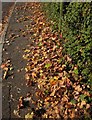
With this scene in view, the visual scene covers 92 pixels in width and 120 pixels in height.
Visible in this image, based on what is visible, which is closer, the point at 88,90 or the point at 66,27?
the point at 88,90

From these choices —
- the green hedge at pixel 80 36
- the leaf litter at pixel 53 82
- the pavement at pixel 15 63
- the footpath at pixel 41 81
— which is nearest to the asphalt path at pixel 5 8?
the pavement at pixel 15 63

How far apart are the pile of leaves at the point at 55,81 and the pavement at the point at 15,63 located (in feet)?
0.56

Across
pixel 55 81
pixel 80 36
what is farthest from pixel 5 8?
pixel 55 81

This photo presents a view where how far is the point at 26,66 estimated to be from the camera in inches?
217

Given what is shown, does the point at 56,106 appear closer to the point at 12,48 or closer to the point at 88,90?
the point at 88,90

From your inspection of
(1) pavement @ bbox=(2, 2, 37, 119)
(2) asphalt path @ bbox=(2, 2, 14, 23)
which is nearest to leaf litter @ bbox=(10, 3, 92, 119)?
(1) pavement @ bbox=(2, 2, 37, 119)

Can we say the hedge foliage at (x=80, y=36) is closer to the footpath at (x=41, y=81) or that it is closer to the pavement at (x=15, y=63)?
the footpath at (x=41, y=81)

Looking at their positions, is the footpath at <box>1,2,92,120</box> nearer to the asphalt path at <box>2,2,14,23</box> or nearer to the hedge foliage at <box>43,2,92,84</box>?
the hedge foliage at <box>43,2,92,84</box>

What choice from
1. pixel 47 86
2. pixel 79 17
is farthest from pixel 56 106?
pixel 79 17

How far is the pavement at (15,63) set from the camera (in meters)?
4.38

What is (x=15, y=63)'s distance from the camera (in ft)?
18.8

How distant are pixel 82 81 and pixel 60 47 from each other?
61.4 inches

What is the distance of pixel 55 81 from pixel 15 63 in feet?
4.95

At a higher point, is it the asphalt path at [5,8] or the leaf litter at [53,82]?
the asphalt path at [5,8]
